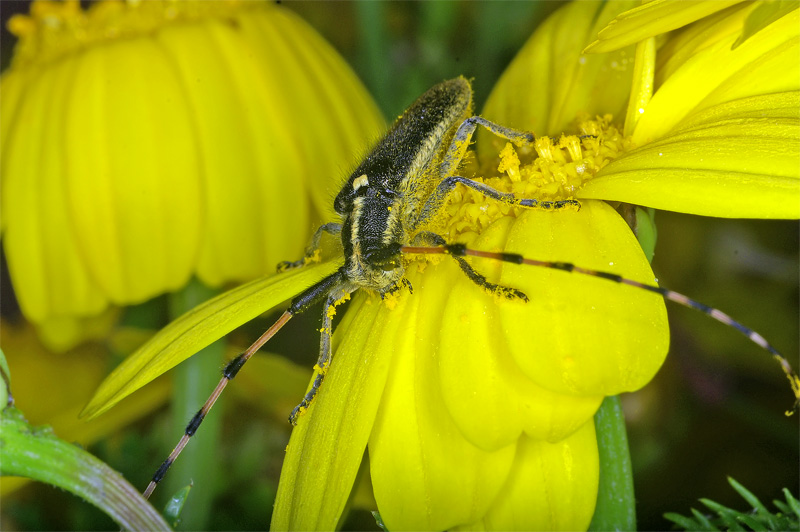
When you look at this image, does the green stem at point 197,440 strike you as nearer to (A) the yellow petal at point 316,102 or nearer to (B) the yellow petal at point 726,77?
(A) the yellow petal at point 316,102

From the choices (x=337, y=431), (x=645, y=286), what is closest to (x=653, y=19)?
(x=645, y=286)

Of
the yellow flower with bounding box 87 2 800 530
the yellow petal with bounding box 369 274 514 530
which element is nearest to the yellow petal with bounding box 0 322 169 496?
the yellow flower with bounding box 87 2 800 530

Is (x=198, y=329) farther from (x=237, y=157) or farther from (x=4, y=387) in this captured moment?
(x=237, y=157)

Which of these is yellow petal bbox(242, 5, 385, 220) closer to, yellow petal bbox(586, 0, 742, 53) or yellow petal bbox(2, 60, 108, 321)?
yellow petal bbox(2, 60, 108, 321)

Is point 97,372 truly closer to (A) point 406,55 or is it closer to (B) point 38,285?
(B) point 38,285

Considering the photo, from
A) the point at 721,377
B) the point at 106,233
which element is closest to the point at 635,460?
the point at 721,377
